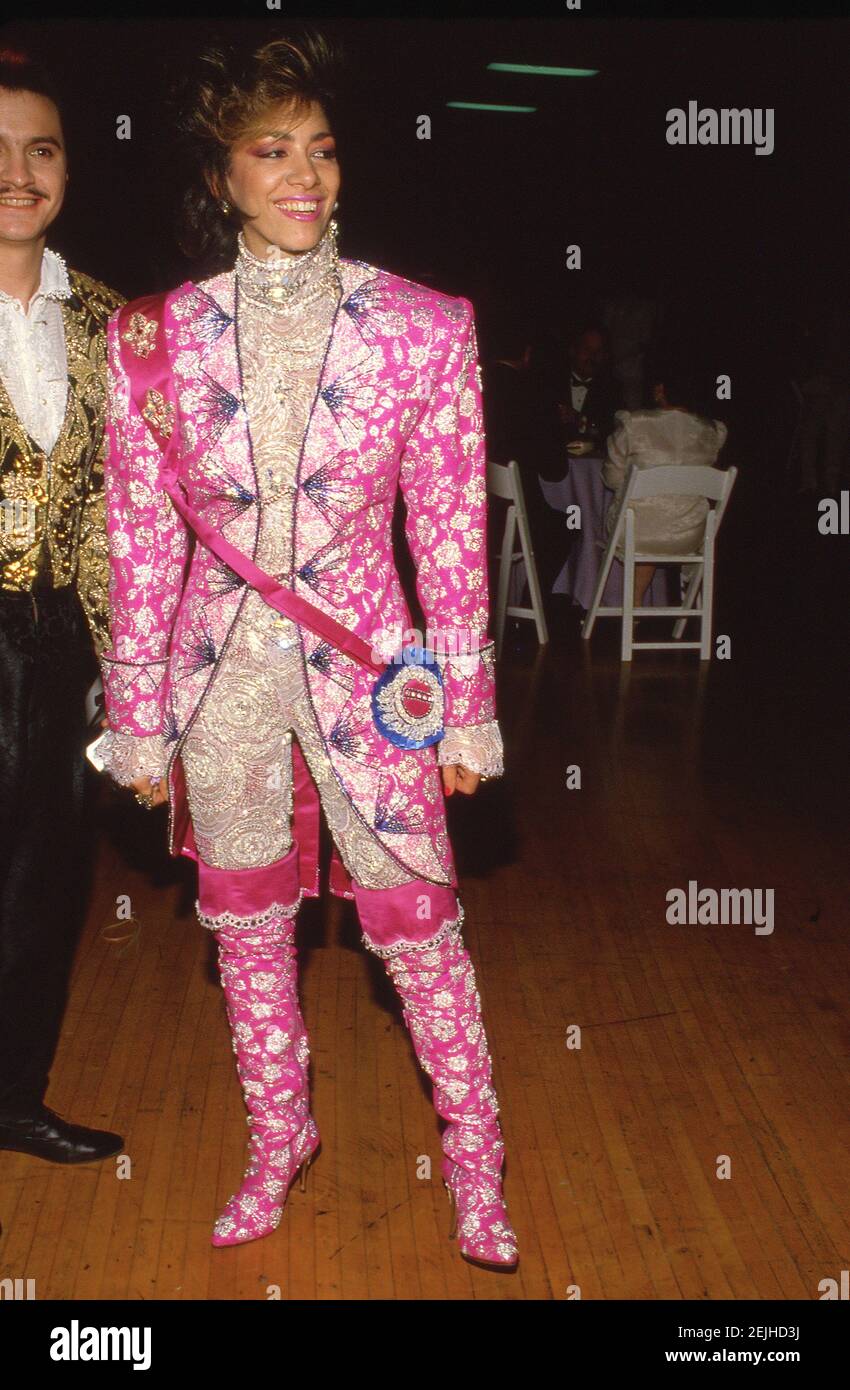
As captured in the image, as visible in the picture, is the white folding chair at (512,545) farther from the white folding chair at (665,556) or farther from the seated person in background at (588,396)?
the seated person in background at (588,396)

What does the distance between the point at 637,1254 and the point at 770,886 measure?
5.51ft

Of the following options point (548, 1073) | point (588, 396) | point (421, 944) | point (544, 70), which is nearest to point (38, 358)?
point (421, 944)

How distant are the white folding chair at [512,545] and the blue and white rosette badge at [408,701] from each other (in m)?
4.41

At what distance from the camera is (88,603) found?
2.24 metres

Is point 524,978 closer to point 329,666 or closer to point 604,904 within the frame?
point 604,904

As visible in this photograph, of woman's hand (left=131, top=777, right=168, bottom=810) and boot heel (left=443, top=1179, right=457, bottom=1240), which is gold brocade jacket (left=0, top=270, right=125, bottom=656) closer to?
woman's hand (left=131, top=777, right=168, bottom=810)

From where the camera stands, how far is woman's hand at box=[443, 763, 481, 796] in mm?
2053

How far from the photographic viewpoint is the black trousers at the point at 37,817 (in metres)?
2.22

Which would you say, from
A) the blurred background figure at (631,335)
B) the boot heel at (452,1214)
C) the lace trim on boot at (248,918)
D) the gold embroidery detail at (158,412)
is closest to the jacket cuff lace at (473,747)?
the lace trim on boot at (248,918)

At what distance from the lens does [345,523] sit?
1.91 metres

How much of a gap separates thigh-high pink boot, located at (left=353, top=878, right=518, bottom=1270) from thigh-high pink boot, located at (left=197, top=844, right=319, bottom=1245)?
0.42 feet

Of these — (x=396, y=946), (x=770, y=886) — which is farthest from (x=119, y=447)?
(x=770, y=886)

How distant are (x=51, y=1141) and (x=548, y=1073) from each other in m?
0.90

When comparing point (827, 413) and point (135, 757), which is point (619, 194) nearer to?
point (827, 413)
